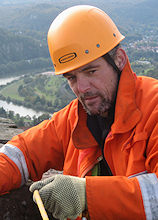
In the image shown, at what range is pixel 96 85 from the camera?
216 centimetres

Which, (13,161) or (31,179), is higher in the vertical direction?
(13,161)

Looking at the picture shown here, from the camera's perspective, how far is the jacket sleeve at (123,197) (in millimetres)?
1606

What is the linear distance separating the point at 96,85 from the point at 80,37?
1.36 ft

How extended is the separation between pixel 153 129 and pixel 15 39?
8323 centimetres

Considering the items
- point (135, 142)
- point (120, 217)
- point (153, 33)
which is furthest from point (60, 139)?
point (153, 33)

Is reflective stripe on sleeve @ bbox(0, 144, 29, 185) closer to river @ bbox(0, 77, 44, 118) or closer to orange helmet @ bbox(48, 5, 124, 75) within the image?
orange helmet @ bbox(48, 5, 124, 75)

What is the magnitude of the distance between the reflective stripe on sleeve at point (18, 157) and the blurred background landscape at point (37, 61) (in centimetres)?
2668

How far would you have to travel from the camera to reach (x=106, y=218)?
166 centimetres

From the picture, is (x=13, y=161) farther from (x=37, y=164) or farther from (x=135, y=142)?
(x=135, y=142)

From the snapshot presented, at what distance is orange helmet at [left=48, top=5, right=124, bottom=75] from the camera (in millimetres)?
2174

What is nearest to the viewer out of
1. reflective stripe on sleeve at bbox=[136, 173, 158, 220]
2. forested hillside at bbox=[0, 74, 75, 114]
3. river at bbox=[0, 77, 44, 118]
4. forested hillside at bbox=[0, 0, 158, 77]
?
reflective stripe on sleeve at bbox=[136, 173, 158, 220]

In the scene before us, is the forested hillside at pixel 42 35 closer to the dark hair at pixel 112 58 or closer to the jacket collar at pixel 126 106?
the dark hair at pixel 112 58

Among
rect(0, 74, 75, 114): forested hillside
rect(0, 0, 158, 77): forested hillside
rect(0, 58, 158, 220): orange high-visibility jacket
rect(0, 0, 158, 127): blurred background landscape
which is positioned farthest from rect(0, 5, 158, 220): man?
rect(0, 0, 158, 77): forested hillside

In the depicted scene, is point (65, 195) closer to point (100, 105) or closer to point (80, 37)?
point (100, 105)
